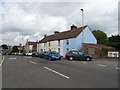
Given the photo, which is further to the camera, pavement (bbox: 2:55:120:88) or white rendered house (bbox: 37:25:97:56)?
white rendered house (bbox: 37:25:97:56)

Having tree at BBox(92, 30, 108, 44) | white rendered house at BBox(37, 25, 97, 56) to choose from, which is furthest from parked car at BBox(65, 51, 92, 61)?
tree at BBox(92, 30, 108, 44)

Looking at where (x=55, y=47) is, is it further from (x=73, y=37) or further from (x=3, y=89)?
(x=3, y=89)

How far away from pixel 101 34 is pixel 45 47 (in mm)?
28200

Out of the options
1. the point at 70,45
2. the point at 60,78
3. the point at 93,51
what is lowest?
the point at 60,78

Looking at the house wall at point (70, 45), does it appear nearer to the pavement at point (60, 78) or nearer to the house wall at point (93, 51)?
the house wall at point (93, 51)

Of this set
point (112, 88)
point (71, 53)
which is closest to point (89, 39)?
point (71, 53)

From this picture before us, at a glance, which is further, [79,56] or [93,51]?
[93,51]

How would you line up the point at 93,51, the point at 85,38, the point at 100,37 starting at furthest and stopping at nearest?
the point at 100,37, the point at 85,38, the point at 93,51

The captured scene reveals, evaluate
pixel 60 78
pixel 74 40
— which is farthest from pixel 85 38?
pixel 60 78

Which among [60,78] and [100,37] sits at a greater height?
[100,37]

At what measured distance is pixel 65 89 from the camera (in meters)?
5.47

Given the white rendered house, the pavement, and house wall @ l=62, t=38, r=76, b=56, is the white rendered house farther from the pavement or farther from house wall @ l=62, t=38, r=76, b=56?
the pavement

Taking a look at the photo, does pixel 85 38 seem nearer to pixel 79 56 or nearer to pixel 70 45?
pixel 70 45

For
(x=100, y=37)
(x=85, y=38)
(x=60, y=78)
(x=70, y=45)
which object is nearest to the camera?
(x=60, y=78)
